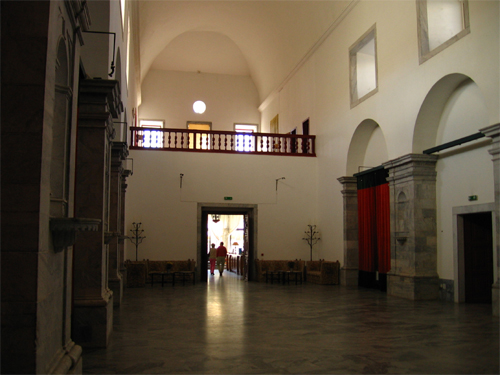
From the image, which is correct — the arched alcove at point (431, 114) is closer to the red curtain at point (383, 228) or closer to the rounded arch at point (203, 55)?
the red curtain at point (383, 228)

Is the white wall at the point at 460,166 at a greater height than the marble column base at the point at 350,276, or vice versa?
the white wall at the point at 460,166

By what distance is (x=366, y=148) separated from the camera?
16.3m

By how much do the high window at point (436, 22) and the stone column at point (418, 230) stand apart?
2731 millimetres

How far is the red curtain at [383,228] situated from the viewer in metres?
14.1

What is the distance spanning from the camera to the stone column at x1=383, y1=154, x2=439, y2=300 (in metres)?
12.2

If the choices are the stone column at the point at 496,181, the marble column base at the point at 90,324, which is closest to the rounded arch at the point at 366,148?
the stone column at the point at 496,181

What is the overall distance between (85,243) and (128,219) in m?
11.0

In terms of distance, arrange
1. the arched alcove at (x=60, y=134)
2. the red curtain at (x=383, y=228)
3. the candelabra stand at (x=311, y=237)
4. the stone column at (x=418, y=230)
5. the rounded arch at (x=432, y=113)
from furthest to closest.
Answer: the candelabra stand at (x=311, y=237) < the red curtain at (x=383, y=228) < the stone column at (x=418, y=230) < the rounded arch at (x=432, y=113) < the arched alcove at (x=60, y=134)

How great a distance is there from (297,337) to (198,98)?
73.6ft

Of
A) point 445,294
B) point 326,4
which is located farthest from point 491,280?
point 326,4

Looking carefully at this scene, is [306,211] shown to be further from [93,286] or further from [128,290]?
[93,286]

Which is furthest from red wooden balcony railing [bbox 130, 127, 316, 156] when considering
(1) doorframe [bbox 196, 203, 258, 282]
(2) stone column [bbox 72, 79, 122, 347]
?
(2) stone column [bbox 72, 79, 122, 347]

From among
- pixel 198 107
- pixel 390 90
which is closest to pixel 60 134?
pixel 390 90

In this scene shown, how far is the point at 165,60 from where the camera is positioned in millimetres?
27609
